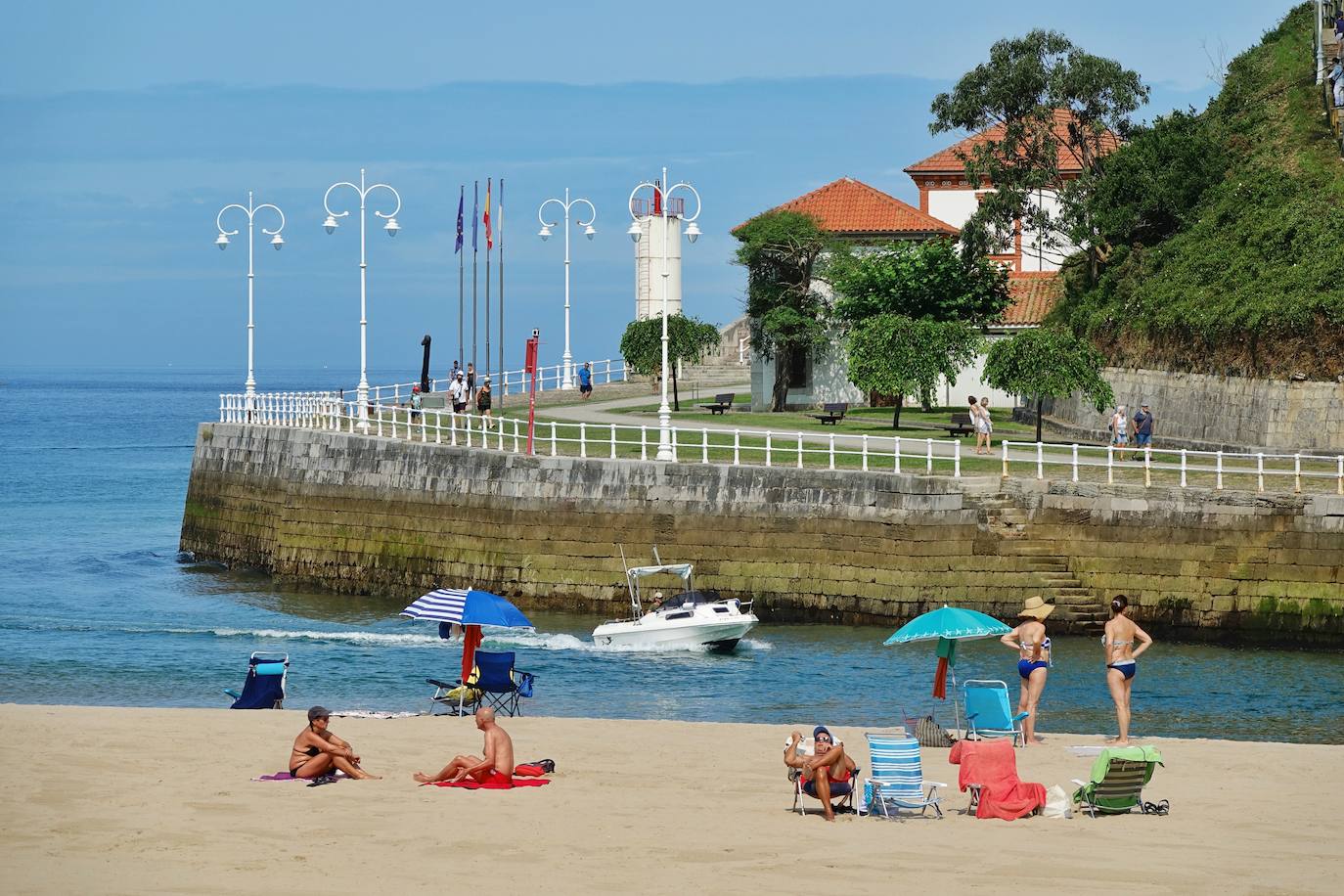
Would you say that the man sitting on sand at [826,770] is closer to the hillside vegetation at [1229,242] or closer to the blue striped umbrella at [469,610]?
the blue striped umbrella at [469,610]

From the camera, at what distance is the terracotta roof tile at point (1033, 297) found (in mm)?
54562

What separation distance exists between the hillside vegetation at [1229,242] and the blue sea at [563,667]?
1148 cm

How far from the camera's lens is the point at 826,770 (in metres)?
14.7

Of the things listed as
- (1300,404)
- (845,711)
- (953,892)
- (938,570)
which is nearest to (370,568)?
(938,570)

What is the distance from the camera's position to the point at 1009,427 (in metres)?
44.3

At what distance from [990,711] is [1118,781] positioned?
11.8ft

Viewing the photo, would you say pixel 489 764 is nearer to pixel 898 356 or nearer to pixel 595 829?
pixel 595 829

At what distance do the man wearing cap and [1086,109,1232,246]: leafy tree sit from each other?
117 feet

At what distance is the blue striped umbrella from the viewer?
20.3m

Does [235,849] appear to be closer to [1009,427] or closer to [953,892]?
[953,892]

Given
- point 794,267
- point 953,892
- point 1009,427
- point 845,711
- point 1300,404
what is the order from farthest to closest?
point 794,267 → point 1009,427 → point 1300,404 → point 845,711 → point 953,892

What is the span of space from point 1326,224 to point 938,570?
1625cm

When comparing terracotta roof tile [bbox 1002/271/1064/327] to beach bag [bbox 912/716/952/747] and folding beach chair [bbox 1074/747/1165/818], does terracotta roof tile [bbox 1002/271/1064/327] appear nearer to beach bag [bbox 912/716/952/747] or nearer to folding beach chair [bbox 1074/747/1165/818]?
beach bag [bbox 912/716/952/747]

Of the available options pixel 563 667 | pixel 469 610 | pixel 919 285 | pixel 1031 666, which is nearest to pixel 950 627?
pixel 1031 666
